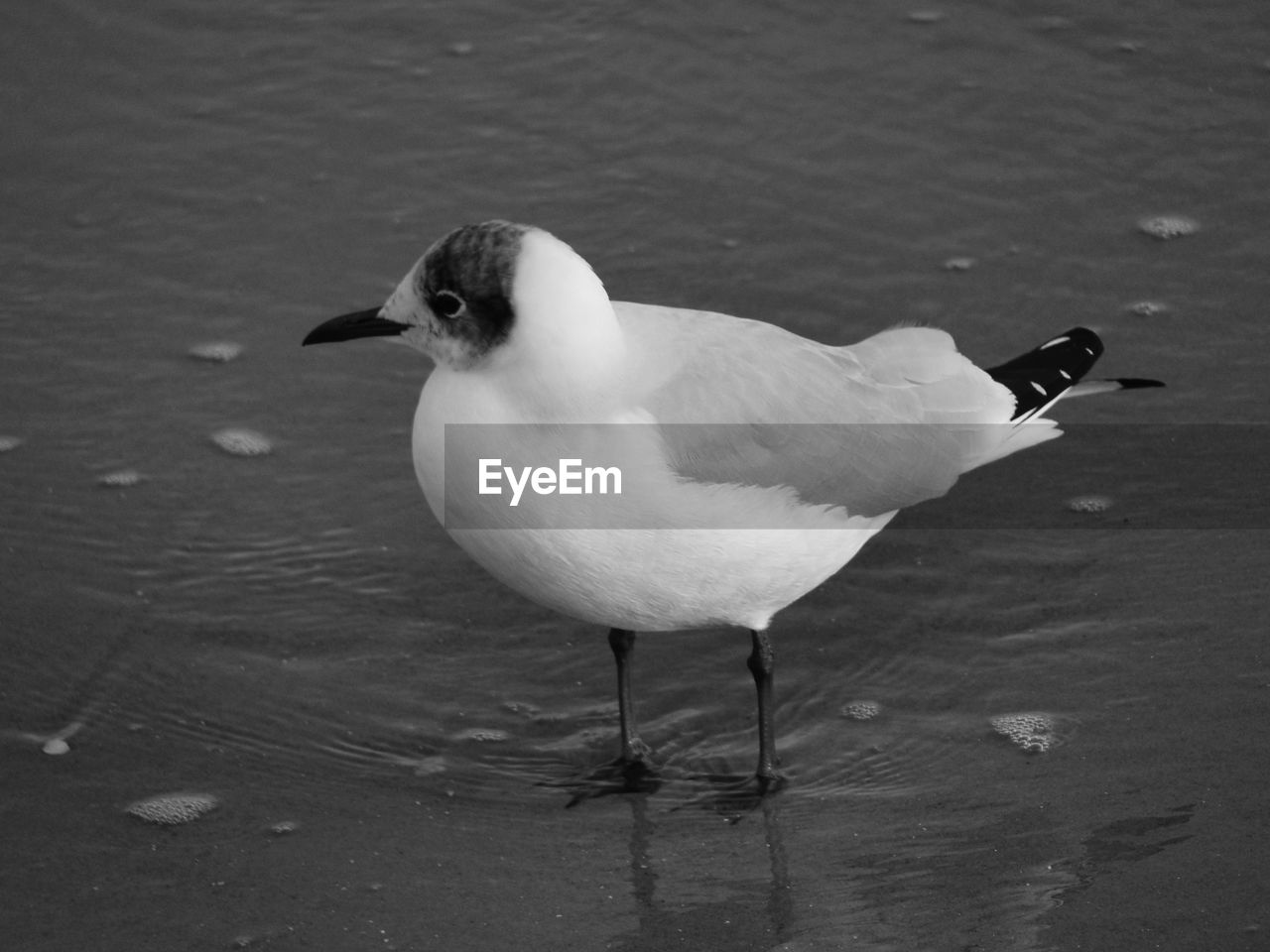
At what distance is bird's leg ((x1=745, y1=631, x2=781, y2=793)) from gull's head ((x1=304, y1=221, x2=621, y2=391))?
77 centimetres

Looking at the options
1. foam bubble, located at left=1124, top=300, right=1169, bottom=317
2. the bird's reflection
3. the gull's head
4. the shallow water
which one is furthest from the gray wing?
foam bubble, located at left=1124, top=300, right=1169, bottom=317

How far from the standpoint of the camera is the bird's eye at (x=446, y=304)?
3596mm

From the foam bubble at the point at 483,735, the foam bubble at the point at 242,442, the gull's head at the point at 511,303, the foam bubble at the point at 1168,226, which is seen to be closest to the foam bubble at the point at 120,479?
the foam bubble at the point at 242,442

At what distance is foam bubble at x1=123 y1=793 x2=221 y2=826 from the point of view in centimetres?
371

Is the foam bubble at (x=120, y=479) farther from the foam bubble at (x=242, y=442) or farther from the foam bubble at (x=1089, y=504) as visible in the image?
the foam bubble at (x=1089, y=504)

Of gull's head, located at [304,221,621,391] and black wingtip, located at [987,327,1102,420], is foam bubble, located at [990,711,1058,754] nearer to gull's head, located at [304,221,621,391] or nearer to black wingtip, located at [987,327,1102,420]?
black wingtip, located at [987,327,1102,420]

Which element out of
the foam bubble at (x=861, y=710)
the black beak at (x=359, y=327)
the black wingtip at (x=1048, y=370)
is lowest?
the foam bubble at (x=861, y=710)

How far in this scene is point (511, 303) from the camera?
11.6 feet

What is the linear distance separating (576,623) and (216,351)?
163 centimetres

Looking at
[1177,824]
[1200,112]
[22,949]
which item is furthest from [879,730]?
[1200,112]

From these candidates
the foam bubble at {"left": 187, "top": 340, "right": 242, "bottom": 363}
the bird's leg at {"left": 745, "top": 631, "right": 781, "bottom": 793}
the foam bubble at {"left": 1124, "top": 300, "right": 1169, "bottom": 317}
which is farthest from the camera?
the foam bubble at {"left": 1124, "top": 300, "right": 1169, "bottom": 317}

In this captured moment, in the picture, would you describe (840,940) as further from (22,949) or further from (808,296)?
(808,296)

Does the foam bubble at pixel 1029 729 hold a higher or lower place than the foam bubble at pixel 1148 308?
lower

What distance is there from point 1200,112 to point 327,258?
3182 millimetres
